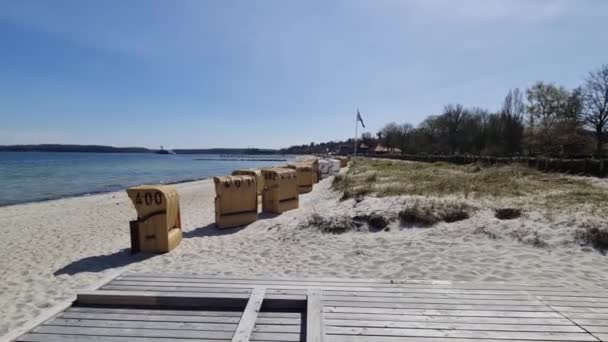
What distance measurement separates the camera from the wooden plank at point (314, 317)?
261cm

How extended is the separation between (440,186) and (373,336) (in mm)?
9937

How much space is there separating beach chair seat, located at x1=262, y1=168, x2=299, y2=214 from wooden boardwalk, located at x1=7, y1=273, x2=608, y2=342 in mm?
7867

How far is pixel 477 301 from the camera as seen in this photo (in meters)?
3.32

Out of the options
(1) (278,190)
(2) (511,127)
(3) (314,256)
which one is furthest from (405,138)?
(3) (314,256)

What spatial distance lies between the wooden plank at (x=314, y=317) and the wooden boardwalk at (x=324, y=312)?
1 cm

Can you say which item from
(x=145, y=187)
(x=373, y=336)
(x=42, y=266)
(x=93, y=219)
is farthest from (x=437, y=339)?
(x=93, y=219)

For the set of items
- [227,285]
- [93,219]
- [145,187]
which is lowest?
[93,219]

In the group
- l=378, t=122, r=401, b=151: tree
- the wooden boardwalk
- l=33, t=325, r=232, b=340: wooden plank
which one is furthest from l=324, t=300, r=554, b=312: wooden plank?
l=378, t=122, r=401, b=151: tree

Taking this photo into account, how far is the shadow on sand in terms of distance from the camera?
19.9 feet

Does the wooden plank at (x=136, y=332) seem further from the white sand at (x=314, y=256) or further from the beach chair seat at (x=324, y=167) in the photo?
the beach chair seat at (x=324, y=167)

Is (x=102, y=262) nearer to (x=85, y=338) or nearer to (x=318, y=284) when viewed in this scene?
(x=85, y=338)

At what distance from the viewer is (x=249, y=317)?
9.80 ft

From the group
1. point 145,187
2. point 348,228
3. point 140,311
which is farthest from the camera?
point 348,228

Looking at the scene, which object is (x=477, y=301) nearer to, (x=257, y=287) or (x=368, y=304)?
(x=368, y=304)
